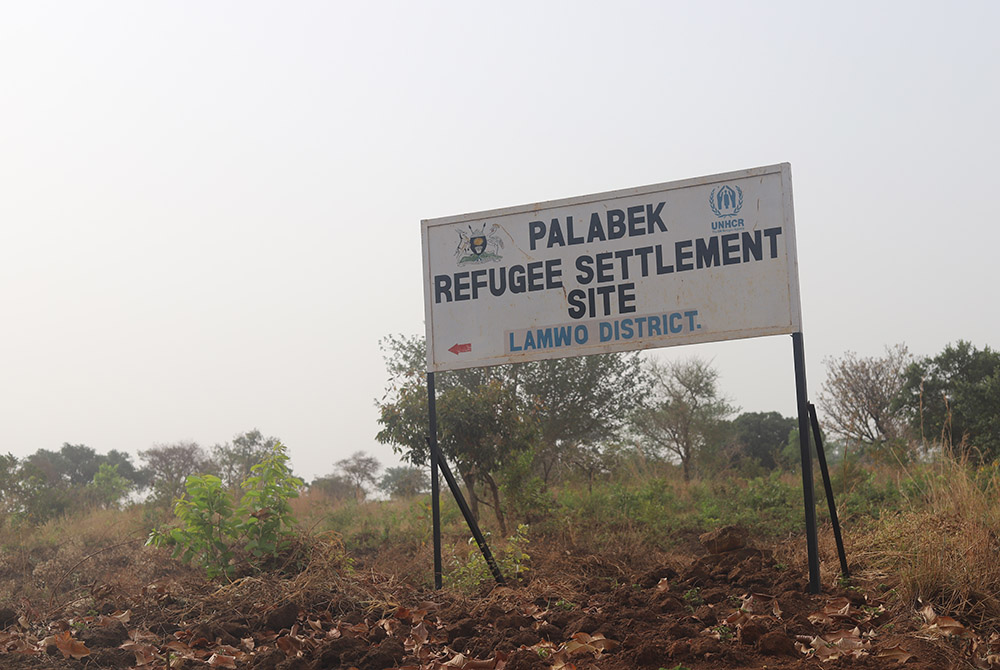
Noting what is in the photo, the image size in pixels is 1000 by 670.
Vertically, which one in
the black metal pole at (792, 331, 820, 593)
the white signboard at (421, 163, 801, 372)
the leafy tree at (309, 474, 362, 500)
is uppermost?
the white signboard at (421, 163, 801, 372)

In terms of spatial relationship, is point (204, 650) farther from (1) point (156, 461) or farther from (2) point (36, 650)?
(1) point (156, 461)

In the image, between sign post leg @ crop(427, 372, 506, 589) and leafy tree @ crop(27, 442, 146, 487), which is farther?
leafy tree @ crop(27, 442, 146, 487)

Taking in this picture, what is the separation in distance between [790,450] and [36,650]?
22208 millimetres

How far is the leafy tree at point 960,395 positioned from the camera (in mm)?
16609

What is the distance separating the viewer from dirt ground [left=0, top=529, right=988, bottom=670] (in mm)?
4074

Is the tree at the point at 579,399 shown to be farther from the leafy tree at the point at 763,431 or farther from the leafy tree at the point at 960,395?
the leafy tree at the point at 763,431

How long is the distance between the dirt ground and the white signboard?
178 cm

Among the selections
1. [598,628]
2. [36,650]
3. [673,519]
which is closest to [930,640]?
[598,628]

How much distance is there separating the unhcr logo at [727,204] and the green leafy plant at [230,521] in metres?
3.95

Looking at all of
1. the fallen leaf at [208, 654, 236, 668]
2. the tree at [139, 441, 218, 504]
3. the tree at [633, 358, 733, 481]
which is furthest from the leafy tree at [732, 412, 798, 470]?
the fallen leaf at [208, 654, 236, 668]

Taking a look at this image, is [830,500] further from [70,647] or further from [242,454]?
[242,454]

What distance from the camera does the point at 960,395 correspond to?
1805 centimetres

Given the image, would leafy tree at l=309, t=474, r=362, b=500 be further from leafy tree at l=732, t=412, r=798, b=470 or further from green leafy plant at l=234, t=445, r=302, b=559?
green leafy plant at l=234, t=445, r=302, b=559

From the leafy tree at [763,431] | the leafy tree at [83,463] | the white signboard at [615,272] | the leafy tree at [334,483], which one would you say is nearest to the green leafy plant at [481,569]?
the white signboard at [615,272]
